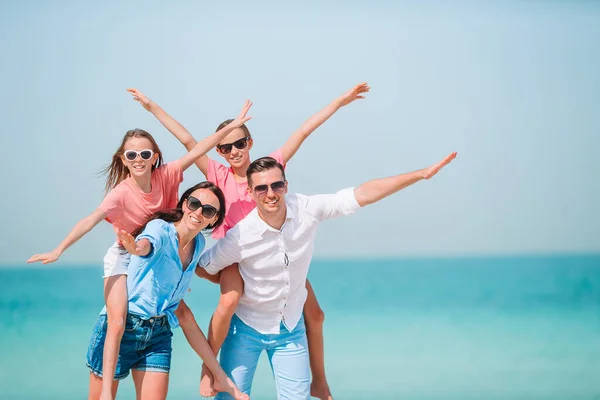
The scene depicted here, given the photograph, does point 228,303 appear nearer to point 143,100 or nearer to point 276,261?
point 276,261

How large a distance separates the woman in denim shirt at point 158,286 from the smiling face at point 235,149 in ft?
2.54

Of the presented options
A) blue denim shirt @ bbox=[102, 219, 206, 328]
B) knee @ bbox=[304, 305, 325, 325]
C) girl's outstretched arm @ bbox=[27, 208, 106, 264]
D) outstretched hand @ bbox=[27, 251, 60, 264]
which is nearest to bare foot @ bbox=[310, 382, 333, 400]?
knee @ bbox=[304, 305, 325, 325]

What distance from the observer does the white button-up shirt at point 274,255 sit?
16.5 feet

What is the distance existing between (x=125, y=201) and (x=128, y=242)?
792 mm

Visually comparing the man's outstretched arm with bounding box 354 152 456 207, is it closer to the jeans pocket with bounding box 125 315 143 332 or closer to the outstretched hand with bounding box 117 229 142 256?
the outstretched hand with bounding box 117 229 142 256

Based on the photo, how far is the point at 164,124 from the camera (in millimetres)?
5922

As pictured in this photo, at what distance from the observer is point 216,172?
578 centimetres

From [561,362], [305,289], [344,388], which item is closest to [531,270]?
[561,362]

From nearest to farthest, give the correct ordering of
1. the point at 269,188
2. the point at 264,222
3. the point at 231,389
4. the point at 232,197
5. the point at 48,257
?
1. the point at 48,257
2. the point at 269,188
3. the point at 264,222
4. the point at 231,389
5. the point at 232,197

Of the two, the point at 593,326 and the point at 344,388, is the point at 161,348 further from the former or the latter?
the point at 593,326

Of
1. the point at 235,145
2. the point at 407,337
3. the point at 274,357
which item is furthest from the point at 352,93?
the point at 407,337

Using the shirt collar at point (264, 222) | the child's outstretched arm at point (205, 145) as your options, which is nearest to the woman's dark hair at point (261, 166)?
the shirt collar at point (264, 222)

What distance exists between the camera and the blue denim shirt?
4.70 meters

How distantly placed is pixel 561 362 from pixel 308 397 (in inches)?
484
